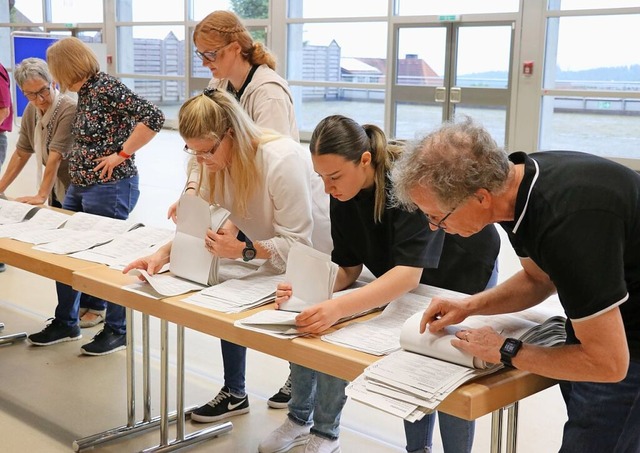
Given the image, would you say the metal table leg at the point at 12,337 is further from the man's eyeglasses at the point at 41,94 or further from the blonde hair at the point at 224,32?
the blonde hair at the point at 224,32

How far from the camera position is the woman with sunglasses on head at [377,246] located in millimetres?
1880

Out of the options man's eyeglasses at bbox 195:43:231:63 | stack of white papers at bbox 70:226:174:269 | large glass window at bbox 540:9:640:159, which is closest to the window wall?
large glass window at bbox 540:9:640:159

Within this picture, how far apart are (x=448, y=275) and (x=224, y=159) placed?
0.73 meters

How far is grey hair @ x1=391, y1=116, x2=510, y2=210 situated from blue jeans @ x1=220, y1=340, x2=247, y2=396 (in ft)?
4.87

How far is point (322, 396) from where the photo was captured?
2.33m

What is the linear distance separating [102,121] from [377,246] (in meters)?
1.76

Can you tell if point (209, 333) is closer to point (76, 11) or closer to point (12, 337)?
point (12, 337)

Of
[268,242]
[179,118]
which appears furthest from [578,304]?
[179,118]

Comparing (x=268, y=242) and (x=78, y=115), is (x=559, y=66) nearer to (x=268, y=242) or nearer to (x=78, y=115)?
(x=78, y=115)

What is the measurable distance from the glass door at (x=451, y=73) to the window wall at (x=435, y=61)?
0.06 feet

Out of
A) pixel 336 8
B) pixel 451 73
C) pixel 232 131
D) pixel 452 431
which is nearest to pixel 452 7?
pixel 451 73

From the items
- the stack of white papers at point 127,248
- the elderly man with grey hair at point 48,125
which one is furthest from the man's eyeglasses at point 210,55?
the elderly man with grey hair at point 48,125

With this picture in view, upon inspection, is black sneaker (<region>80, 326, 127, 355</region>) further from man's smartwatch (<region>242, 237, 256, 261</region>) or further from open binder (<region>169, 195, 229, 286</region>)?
man's smartwatch (<region>242, 237, 256, 261</region>)

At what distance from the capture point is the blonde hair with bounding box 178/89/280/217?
219 centimetres
